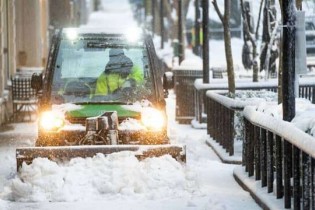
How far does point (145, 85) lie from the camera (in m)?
11.0

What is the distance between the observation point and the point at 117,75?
1092 centimetres

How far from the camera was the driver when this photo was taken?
35.7 feet

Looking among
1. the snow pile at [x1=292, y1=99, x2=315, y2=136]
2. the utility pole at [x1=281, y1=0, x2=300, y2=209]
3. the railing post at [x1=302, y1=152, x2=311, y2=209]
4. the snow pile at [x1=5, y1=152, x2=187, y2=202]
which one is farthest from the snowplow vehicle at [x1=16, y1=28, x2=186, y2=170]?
the railing post at [x1=302, y1=152, x2=311, y2=209]

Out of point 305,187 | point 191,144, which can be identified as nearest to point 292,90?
point 305,187

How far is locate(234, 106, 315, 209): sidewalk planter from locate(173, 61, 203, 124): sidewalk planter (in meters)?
7.33

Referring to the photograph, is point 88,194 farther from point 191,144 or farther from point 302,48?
point 191,144

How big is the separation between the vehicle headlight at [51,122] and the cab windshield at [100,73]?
0.29 metres

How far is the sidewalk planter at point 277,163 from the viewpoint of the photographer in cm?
745

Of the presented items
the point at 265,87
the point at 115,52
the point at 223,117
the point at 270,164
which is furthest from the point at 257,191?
the point at 265,87

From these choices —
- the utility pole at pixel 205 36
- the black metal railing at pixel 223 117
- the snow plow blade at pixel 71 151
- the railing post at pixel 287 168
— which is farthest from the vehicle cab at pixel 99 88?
the utility pole at pixel 205 36

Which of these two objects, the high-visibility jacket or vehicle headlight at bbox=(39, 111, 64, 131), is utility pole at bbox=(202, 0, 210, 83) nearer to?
the high-visibility jacket

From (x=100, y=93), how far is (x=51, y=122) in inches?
30.0

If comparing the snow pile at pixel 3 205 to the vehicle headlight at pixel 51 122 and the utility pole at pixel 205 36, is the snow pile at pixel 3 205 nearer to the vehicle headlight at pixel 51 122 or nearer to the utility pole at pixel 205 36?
the vehicle headlight at pixel 51 122

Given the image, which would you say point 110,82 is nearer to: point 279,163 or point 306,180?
point 279,163
